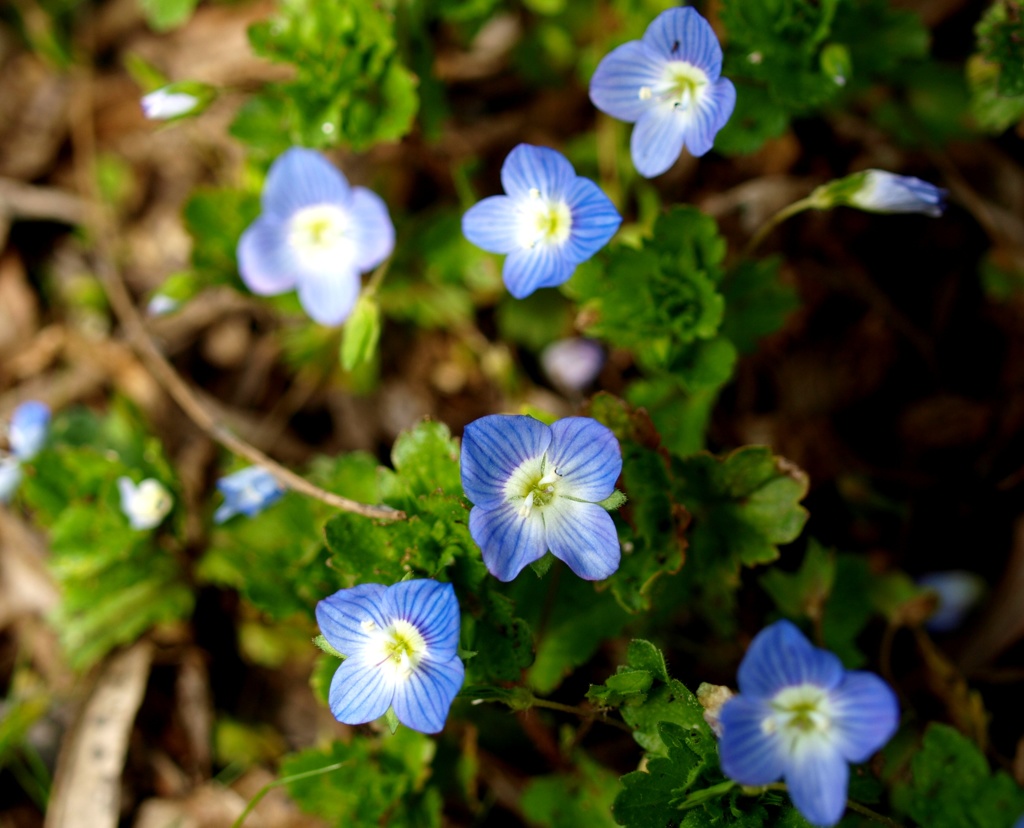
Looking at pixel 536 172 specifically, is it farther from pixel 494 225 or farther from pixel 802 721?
pixel 802 721

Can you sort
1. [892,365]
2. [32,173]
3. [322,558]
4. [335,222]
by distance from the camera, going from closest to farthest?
[322,558]
[335,222]
[892,365]
[32,173]

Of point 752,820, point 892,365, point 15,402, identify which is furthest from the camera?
point 15,402

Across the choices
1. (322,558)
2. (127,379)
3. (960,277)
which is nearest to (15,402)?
(127,379)

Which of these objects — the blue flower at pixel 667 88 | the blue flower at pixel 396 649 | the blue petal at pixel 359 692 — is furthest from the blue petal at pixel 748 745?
the blue flower at pixel 667 88

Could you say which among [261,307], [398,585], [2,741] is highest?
[398,585]

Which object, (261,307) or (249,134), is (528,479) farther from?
(261,307)
